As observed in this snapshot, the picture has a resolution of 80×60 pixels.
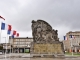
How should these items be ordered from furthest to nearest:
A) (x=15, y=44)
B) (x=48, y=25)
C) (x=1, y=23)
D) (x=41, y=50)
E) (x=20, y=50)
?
1. (x=15, y=44)
2. (x=20, y=50)
3. (x=48, y=25)
4. (x=41, y=50)
5. (x=1, y=23)

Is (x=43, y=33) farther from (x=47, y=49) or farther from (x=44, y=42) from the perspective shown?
(x=47, y=49)

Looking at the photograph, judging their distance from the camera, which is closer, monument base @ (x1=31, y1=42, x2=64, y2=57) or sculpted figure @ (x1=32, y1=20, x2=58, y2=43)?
monument base @ (x1=31, y1=42, x2=64, y2=57)

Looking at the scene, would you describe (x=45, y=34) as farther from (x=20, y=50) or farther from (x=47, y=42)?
(x=20, y=50)

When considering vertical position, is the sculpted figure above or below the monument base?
above

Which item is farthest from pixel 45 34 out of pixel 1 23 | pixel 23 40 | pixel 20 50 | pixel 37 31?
pixel 23 40

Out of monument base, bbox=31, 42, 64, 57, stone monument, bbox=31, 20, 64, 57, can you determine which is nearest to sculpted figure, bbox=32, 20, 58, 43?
stone monument, bbox=31, 20, 64, 57

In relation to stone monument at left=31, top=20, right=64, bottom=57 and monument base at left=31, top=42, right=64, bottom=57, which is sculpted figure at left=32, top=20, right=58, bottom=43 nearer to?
stone monument at left=31, top=20, right=64, bottom=57

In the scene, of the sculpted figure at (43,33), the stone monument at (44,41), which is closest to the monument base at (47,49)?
the stone monument at (44,41)

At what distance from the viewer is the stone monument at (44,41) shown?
130 feet

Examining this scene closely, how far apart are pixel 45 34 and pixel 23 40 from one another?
3853 inches

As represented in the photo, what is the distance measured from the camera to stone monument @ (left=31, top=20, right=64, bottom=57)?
39.7 m

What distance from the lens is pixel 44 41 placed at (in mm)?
40375

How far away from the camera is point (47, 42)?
132 ft

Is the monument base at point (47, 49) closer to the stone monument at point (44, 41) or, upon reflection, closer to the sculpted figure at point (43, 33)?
the stone monument at point (44, 41)
